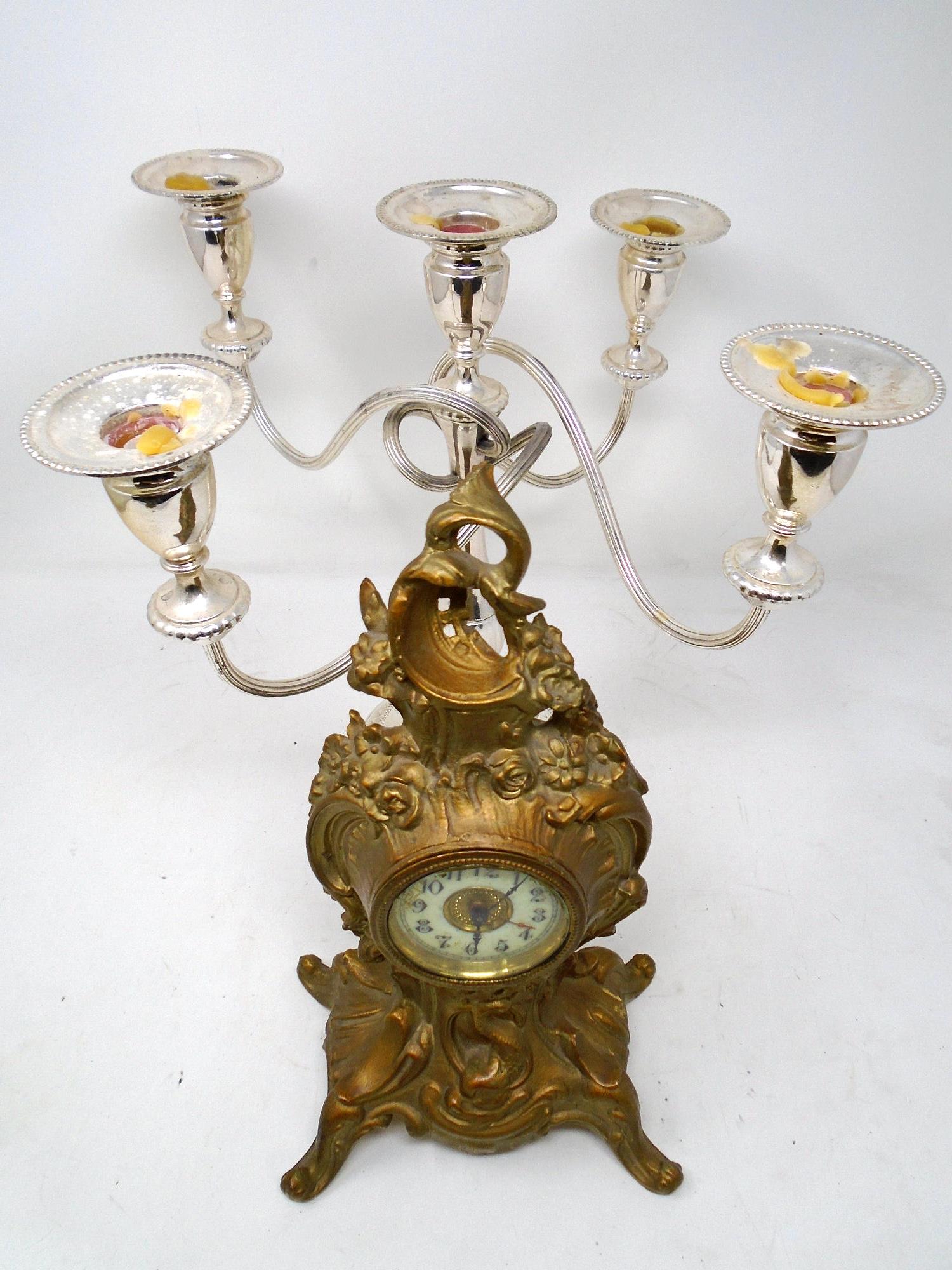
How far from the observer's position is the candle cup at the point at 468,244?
4.45ft

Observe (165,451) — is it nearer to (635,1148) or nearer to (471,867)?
(471,867)

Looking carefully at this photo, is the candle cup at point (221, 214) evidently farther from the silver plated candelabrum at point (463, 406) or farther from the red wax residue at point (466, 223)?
the red wax residue at point (466, 223)

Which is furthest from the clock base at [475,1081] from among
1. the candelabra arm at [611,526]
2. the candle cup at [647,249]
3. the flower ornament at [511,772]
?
the candle cup at [647,249]

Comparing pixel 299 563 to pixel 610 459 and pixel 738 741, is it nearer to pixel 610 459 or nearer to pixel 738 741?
pixel 610 459

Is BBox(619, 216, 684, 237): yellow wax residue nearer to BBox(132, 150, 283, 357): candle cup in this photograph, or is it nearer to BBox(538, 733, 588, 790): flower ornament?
BBox(132, 150, 283, 357): candle cup

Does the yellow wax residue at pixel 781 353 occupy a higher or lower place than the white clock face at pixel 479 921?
higher

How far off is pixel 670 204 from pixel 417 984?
1336 mm

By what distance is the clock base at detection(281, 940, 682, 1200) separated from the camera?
1.36 metres

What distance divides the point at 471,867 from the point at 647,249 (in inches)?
40.1

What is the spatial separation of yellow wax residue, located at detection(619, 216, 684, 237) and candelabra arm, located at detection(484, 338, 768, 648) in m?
0.33

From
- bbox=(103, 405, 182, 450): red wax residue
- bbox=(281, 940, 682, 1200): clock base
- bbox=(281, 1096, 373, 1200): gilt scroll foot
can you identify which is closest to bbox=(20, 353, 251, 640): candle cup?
bbox=(103, 405, 182, 450): red wax residue

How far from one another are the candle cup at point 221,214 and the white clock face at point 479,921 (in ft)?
3.24

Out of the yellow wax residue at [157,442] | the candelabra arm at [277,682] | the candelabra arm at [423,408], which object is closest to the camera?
the yellow wax residue at [157,442]

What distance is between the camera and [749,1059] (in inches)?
59.4
